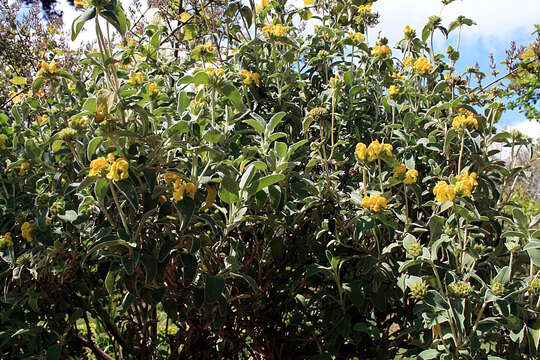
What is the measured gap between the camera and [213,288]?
5.02 ft

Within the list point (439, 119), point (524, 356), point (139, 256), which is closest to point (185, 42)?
point (439, 119)

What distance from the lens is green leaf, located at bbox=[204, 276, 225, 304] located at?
59.7 inches

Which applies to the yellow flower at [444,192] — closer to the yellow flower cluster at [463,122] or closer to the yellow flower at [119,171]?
the yellow flower cluster at [463,122]

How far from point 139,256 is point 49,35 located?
2.74 meters

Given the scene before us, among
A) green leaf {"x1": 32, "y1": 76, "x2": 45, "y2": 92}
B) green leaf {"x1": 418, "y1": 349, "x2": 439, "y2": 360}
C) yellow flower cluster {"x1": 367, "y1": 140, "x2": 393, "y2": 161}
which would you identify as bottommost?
green leaf {"x1": 418, "y1": 349, "x2": 439, "y2": 360}

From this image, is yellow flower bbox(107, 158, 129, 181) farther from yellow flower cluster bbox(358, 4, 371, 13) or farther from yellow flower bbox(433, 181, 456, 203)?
yellow flower cluster bbox(358, 4, 371, 13)

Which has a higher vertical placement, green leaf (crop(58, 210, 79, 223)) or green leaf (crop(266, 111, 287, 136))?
green leaf (crop(266, 111, 287, 136))

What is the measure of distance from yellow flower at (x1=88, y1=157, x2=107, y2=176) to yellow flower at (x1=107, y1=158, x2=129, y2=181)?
26 mm

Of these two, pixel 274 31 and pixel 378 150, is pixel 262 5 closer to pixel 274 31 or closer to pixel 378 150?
pixel 274 31

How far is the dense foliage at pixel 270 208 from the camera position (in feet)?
5.04

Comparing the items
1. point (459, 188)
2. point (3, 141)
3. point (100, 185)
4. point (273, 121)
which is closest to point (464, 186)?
point (459, 188)

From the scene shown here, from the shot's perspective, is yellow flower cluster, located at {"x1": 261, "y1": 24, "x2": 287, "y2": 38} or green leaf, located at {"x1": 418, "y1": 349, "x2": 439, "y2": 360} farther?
yellow flower cluster, located at {"x1": 261, "y1": 24, "x2": 287, "y2": 38}

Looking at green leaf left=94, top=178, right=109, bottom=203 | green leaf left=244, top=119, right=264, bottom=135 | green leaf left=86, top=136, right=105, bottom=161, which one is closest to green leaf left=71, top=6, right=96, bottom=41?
green leaf left=86, top=136, right=105, bottom=161

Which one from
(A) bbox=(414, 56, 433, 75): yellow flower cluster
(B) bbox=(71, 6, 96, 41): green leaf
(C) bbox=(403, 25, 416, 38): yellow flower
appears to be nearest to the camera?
(B) bbox=(71, 6, 96, 41): green leaf
